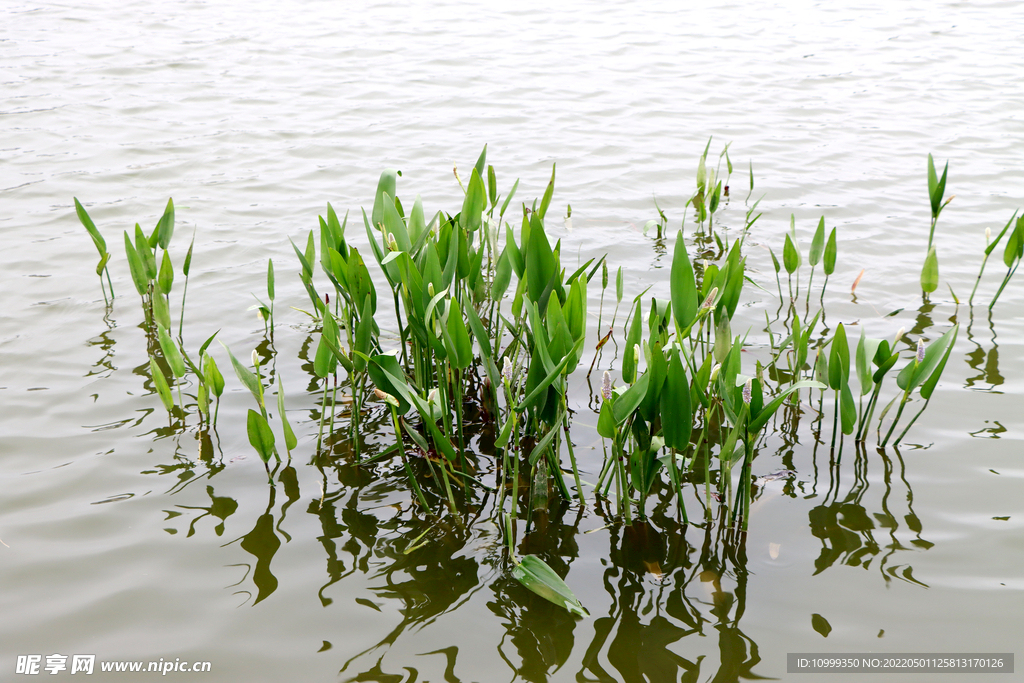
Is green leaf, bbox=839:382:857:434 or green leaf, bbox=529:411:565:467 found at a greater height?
green leaf, bbox=529:411:565:467

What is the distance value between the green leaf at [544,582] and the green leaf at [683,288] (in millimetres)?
703

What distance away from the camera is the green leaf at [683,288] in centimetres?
187

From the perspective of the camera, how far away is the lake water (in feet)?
5.42

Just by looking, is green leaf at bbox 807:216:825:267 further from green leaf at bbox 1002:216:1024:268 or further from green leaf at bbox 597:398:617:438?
green leaf at bbox 597:398:617:438

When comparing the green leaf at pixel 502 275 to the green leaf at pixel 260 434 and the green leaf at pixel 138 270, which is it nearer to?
Result: the green leaf at pixel 260 434

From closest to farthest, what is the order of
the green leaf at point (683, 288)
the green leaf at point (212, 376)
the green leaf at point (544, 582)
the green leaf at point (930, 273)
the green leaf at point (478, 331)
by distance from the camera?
the green leaf at point (544, 582)
the green leaf at point (478, 331)
the green leaf at point (683, 288)
the green leaf at point (212, 376)
the green leaf at point (930, 273)

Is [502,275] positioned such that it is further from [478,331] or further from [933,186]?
[933,186]

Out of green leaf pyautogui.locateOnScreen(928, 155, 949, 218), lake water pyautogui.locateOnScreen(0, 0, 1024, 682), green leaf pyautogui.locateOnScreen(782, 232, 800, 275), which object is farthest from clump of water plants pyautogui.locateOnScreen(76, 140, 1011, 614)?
green leaf pyautogui.locateOnScreen(928, 155, 949, 218)

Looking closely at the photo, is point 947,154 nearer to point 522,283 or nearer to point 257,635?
point 522,283

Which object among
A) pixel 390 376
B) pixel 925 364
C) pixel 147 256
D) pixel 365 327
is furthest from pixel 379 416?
pixel 925 364

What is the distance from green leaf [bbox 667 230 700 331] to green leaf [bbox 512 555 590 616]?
2.31 feet

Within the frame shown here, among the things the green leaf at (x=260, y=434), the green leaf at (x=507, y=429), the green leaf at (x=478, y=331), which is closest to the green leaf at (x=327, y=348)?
the green leaf at (x=260, y=434)

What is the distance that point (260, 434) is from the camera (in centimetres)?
185

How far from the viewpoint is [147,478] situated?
6.86 ft
